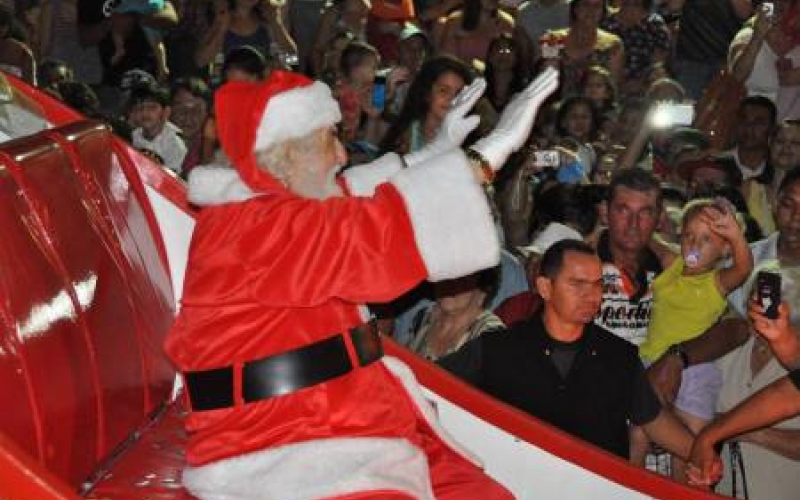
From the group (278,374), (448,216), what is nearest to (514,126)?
(448,216)

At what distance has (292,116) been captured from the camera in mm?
3244

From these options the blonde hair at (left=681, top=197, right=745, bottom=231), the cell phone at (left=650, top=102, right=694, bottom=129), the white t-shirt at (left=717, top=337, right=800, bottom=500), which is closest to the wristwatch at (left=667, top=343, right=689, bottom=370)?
the white t-shirt at (left=717, top=337, right=800, bottom=500)

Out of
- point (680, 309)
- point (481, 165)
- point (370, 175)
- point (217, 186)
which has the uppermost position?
point (217, 186)

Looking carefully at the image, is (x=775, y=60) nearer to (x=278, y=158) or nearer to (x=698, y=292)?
(x=698, y=292)

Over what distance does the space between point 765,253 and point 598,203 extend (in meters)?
A: 0.71

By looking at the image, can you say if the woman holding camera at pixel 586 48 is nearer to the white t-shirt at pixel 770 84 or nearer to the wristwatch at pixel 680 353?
the white t-shirt at pixel 770 84

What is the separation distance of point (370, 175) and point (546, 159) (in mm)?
2208

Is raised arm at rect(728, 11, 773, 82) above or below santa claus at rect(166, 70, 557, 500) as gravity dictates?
below

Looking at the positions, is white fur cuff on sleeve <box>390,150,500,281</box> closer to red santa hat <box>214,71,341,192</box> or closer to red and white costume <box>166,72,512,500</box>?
red and white costume <box>166,72,512,500</box>

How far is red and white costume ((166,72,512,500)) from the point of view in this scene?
3033 millimetres

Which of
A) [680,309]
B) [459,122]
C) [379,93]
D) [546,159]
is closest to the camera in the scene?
[459,122]

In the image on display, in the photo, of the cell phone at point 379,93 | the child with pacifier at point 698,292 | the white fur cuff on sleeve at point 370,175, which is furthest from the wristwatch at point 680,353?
the cell phone at point 379,93

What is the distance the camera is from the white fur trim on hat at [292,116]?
3229 millimetres

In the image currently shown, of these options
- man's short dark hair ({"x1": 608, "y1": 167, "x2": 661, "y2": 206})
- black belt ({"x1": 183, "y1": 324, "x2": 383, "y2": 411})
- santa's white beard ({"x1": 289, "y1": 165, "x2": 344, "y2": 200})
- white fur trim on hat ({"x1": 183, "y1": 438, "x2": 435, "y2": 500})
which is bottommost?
man's short dark hair ({"x1": 608, "y1": 167, "x2": 661, "y2": 206})
